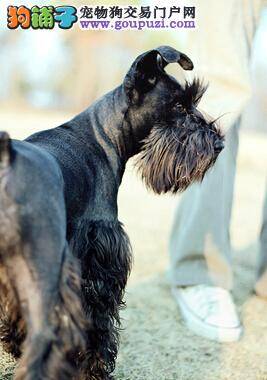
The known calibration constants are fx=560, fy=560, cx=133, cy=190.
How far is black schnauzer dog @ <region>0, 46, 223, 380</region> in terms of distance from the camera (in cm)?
149

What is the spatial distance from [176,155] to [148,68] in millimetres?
359

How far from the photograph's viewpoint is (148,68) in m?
2.20

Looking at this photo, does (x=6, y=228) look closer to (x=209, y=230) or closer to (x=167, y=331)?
(x=167, y=331)

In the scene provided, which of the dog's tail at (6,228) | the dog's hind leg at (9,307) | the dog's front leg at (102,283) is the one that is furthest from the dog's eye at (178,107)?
the dog's hind leg at (9,307)

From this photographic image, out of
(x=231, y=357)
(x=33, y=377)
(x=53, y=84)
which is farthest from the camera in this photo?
(x=53, y=84)

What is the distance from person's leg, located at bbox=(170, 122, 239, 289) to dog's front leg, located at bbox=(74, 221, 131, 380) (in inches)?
41.1

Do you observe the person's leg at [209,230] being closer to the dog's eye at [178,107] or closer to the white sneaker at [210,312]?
the white sneaker at [210,312]

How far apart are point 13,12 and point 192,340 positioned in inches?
78.2

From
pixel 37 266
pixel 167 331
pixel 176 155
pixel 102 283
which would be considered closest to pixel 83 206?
pixel 102 283

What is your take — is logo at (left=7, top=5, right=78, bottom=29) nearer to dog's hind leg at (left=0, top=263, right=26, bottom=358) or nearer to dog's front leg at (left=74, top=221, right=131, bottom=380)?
dog's front leg at (left=74, top=221, right=131, bottom=380)

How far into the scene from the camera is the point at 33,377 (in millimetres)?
Answer: 1481

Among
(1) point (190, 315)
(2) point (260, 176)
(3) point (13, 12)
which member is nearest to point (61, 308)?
(1) point (190, 315)

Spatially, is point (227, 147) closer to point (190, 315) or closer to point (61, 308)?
point (190, 315)

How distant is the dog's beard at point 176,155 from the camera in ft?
7.23
